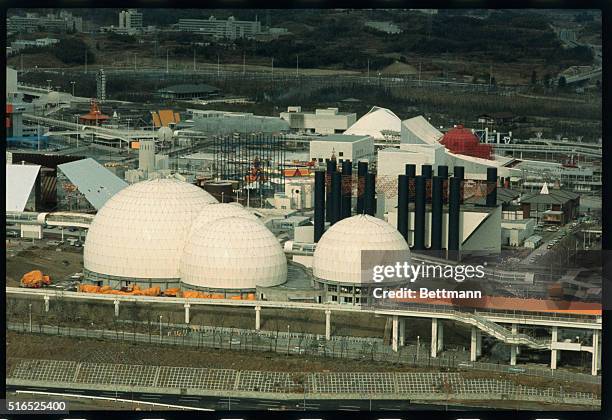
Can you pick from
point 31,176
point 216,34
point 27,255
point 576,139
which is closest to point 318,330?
point 27,255

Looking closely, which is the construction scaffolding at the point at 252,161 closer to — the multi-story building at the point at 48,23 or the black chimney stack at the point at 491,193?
the black chimney stack at the point at 491,193

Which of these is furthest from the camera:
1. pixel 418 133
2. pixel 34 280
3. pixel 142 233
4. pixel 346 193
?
pixel 418 133

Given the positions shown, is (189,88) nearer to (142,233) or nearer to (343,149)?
(343,149)

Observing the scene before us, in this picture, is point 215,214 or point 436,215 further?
point 436,215

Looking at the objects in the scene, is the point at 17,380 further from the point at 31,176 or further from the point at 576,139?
the point at 576,139

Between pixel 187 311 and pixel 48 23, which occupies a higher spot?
pixel 48 23

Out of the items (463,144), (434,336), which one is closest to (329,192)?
(434,336)
